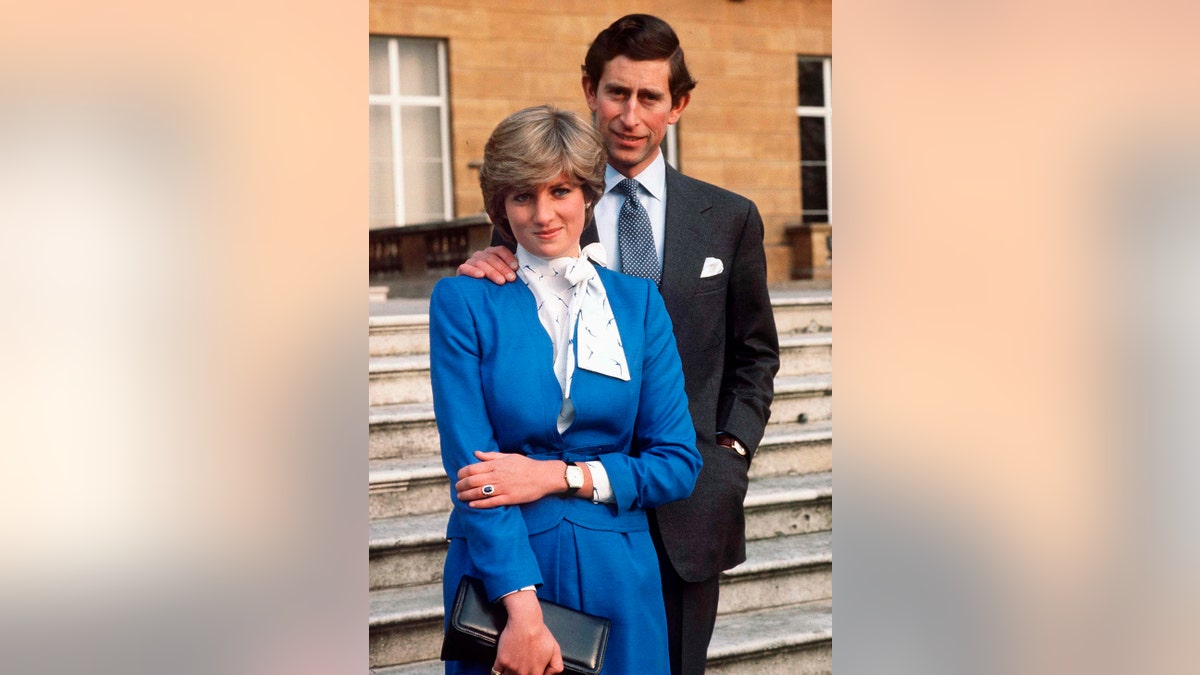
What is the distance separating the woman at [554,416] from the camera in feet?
5.46

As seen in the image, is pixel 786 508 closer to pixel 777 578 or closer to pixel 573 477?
pixel 777 578

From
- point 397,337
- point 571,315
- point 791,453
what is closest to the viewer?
point 571,315

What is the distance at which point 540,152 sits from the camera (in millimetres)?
1657

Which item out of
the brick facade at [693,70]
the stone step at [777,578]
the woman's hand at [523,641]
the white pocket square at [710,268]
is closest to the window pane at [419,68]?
the brick facade at [693,70]

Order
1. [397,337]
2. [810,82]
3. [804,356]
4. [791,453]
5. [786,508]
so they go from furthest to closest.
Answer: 1. [810,82]
2. [804,356]
3. [397,337]
4. [791,453]
5. [786,508]

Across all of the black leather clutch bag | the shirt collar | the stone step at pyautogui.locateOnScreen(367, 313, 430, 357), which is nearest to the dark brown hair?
the shirt collar

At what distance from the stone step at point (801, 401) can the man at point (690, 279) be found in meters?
2.58

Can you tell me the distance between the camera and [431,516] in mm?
3744

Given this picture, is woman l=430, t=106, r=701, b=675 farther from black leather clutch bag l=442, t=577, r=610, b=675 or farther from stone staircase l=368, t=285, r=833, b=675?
stone staircase l=368, t=285, r=833, b=675

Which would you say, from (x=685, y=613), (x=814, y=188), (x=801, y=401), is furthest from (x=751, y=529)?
(x=814, y=188)

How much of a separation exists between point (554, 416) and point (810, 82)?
10092 mm
